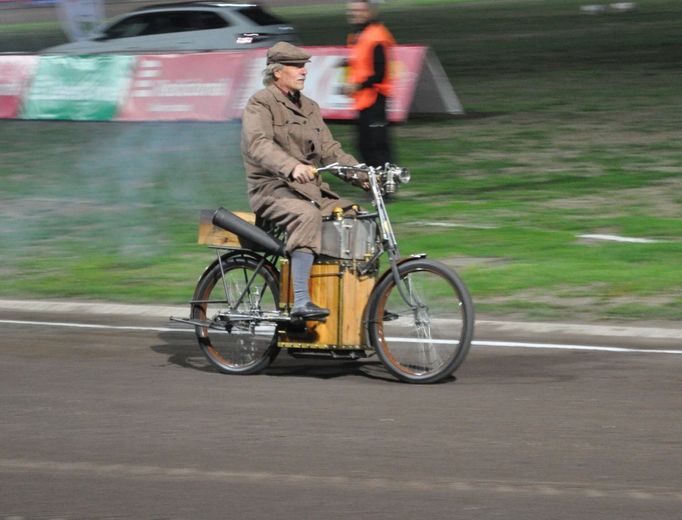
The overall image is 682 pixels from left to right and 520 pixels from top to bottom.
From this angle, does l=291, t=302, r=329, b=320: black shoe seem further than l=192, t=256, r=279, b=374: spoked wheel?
No

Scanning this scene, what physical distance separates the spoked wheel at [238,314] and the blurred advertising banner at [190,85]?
37.8 feet

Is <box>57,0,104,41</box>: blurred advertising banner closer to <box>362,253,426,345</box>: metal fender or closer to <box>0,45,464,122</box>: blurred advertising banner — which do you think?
<box>0,45,464,122</box>: blurred advertising banner

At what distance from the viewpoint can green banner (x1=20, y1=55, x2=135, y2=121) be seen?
70.3 feet

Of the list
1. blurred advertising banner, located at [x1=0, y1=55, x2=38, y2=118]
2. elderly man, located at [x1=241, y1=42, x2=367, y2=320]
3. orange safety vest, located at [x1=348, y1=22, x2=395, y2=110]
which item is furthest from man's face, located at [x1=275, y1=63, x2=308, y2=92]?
blurred advertising banner, located at [x1=0, y1=55, x2=38, y2=118]

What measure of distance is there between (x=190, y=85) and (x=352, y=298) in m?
13.1

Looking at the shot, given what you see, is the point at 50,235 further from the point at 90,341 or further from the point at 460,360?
the point at 460,360

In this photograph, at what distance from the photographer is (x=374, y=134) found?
15438 mm

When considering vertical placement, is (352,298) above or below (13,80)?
below

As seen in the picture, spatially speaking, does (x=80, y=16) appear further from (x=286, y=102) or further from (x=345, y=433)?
(x=345, y=433)

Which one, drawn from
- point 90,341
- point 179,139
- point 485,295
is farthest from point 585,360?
point 179,139

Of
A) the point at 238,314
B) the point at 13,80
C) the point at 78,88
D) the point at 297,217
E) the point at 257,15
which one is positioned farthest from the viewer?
the point at 257,15

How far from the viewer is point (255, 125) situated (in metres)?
7.88

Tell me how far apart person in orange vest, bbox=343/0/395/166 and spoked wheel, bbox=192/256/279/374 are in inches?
273

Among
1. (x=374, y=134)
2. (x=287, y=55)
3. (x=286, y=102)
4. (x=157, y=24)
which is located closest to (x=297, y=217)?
(x=286, y=102)
